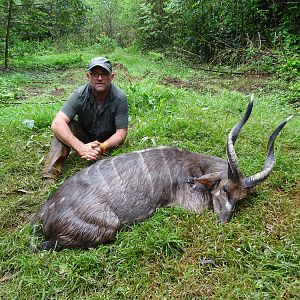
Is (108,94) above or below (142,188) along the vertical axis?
above

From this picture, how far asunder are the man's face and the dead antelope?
1.24 meters

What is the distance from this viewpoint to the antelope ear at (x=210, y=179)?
3814 millimetres

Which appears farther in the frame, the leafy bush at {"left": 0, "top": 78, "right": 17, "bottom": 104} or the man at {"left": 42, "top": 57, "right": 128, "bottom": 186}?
the leafy bush at {"left": 0, "top": 78, "right": 17, "bottom": 104}

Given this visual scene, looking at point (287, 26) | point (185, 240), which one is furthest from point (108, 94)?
point (287, 26)

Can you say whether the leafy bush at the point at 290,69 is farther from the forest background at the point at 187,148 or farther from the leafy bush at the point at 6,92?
the leafy bush at the point at 6,92

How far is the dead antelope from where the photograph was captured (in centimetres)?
336

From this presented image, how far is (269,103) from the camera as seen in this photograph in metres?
7.65

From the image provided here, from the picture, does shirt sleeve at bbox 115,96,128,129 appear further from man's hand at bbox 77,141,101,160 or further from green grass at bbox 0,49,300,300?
man's hand at bbox 77,141,101,160

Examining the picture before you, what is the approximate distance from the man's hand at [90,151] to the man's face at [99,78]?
76 centimetres

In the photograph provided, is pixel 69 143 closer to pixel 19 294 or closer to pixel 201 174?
pixel 201 174

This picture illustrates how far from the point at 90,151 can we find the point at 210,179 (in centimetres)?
150

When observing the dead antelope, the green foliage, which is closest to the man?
the dead antelope

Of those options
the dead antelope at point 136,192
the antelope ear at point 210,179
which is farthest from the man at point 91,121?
the antelope ear at point 210,179

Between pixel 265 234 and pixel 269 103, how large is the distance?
479cm
